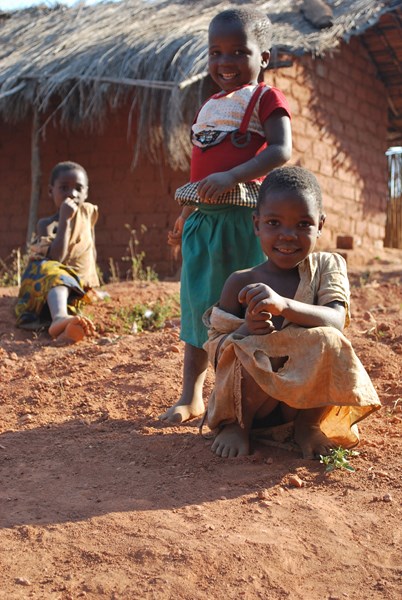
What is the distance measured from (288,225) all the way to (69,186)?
3415mm

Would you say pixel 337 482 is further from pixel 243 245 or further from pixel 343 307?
pixel 243 245

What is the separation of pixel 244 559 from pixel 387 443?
0.98 metres

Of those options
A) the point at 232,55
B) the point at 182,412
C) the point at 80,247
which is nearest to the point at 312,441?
the point at 182,412

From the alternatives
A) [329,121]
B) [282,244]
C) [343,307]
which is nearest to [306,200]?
[282,244]

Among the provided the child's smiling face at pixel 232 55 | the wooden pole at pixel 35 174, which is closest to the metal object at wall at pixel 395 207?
the wooden pole at pixel 35 174

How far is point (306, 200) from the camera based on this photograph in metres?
Answer: 2.53

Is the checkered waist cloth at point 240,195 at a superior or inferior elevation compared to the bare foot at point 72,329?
superior

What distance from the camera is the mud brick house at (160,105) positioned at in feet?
25.0

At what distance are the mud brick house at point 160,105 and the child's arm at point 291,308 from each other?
4927 millimetres

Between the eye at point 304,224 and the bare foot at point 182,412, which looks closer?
the eye at point 304,224

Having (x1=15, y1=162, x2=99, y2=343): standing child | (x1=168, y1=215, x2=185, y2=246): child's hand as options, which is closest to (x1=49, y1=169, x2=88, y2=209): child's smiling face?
(x1=15, y1=162, x2=99, y2=343): standing child

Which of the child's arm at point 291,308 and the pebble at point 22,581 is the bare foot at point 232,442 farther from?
the pebble at point 22,581

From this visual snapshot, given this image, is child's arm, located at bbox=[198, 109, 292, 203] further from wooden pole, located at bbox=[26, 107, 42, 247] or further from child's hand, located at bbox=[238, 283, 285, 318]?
wooden pole, located at bbox=[26, 107, 42, 247]

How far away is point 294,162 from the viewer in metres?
7.71
